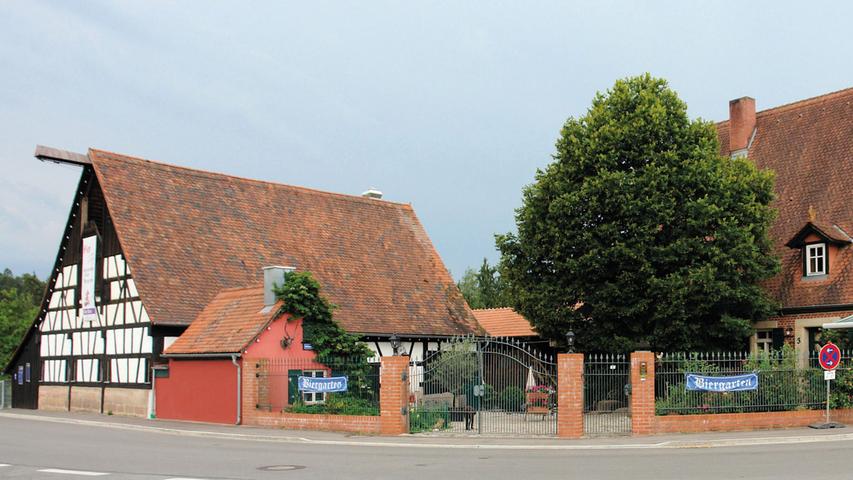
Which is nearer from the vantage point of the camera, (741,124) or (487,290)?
(741,124)

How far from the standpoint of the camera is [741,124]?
1439 inches

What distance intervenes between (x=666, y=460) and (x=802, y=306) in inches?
579

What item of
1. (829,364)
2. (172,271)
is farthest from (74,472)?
(172,271)

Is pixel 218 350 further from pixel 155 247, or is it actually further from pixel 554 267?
pixel 554 267

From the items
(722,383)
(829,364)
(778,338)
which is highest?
(778,338)

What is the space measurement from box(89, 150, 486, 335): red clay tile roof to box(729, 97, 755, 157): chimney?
12583 millimetres

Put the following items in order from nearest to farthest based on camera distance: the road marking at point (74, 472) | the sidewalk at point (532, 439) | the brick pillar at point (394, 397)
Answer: the road marking at point (74, 472) → the sidewalk at point (532, 439) → the brick pillar at point (394, 397)

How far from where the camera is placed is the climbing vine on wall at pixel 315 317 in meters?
28.9

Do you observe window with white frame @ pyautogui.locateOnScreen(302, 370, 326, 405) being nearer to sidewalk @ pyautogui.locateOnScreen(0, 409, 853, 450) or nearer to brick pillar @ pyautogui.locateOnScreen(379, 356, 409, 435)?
sidewalk @ pyautogui.locateOnScreen(0, 409, 853, 450)

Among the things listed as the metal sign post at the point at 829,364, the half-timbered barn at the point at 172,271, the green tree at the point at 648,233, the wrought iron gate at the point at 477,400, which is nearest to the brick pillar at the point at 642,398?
the wrought iron gate at the point at 477,400

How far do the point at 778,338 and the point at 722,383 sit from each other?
27.6ft

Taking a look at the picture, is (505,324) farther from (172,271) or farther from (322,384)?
(322,384)

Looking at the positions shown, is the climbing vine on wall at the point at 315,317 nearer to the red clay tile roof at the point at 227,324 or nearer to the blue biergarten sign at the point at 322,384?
the red clay tile roof at the point at 227,324

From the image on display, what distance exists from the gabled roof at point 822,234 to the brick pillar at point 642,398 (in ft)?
33.9
